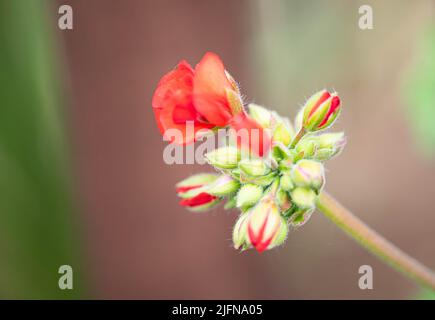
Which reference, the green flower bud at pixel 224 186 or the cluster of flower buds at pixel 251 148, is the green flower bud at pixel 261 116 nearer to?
the cluster of flower buds at pixel 251 148

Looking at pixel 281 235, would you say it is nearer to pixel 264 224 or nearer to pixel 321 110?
pixel 264 224

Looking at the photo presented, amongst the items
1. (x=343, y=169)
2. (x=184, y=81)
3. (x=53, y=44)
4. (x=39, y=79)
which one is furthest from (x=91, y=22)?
(x=184, y=81)

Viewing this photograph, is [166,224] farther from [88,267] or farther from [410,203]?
[410,203]

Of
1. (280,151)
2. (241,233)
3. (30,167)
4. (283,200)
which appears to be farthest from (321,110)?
(30,167)

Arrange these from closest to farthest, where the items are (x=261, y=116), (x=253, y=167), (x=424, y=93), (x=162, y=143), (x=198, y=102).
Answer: (x=198, y=102)
(x=253, y=167)
(x=261, y=116)
(x=424, y=93)
(x=162, y=143)

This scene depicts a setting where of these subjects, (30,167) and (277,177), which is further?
(30,167)

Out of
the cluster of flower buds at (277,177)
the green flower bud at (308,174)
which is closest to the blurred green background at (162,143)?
the cluster of flower buds at (277,177)

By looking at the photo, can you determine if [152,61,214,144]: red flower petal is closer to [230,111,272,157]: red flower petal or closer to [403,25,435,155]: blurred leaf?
[230,111,272,157]: red flower petal
